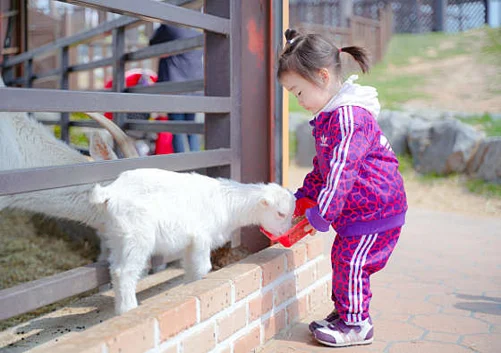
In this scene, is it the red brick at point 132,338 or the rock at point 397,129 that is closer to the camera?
the red brick at point 132,338

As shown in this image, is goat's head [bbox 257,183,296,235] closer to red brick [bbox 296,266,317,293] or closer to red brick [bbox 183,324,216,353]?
red brick [bbox 296,266,317,293]

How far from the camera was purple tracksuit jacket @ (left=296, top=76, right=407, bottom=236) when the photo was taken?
8.02 feet

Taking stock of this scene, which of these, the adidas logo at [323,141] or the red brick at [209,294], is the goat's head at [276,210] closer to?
the adidas logo at [323,141]

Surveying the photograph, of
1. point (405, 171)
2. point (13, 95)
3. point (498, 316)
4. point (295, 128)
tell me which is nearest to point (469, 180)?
point (405, 171)

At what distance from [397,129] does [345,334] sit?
644 centimetres

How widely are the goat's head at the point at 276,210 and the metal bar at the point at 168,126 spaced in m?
0.92

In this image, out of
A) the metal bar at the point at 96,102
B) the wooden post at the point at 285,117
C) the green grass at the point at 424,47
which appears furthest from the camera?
the green grass at the point at 424,47

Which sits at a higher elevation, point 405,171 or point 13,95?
point 13,95

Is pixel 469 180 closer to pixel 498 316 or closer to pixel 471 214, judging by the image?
pixel 471 214

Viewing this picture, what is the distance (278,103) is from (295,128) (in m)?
6.46

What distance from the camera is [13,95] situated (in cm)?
196

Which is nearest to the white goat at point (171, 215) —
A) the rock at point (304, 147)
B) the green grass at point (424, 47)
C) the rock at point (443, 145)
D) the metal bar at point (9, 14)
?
the rock at point (443, 145)

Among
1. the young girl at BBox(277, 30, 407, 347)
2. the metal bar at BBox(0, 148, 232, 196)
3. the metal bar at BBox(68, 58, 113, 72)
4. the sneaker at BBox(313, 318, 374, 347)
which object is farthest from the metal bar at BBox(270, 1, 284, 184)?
the metal bar at BBox(68, 58, 113, 72)

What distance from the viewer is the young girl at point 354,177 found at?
2535 millimetres
